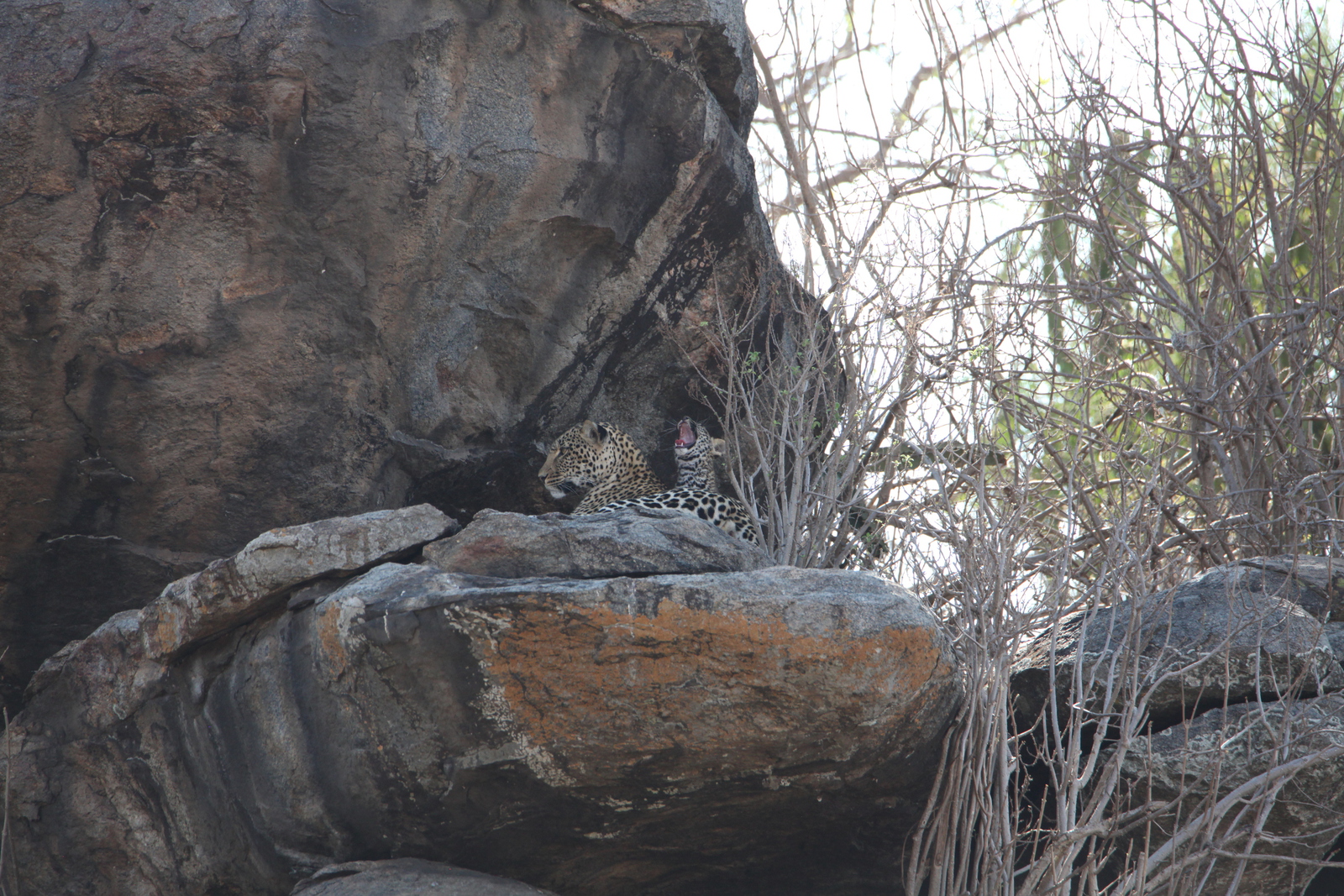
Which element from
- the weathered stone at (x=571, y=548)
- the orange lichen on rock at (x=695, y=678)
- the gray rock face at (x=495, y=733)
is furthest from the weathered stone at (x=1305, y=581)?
the weathered stone at (x=571, y=548)

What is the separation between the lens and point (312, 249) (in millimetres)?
6395

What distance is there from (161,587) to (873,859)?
160 inches

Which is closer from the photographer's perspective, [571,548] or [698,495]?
[571,548]

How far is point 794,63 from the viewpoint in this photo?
9.87 meters

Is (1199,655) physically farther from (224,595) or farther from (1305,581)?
(224,595)

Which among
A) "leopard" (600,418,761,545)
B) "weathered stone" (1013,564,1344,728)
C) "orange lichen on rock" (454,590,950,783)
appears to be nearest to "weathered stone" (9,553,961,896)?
"orange lichen on rock" (454,590,950,783)

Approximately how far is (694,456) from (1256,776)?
3829 millimetres

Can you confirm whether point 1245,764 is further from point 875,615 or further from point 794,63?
point 794,63

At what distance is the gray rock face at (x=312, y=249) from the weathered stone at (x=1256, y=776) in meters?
3.59

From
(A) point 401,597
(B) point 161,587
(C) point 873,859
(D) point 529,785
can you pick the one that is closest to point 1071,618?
(C) point 873,859

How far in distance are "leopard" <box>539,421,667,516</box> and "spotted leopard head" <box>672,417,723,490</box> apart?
15.4 inches

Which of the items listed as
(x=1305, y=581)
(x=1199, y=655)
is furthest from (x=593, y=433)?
(x=1305, y=581)

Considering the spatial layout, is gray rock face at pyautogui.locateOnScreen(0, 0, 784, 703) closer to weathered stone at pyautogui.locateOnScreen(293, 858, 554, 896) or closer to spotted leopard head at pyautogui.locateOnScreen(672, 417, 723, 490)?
spotted leopard head at pyautogui.locateOnScreen(672, 417, 723, 490)

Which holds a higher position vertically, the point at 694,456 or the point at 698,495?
the point at 694,456
